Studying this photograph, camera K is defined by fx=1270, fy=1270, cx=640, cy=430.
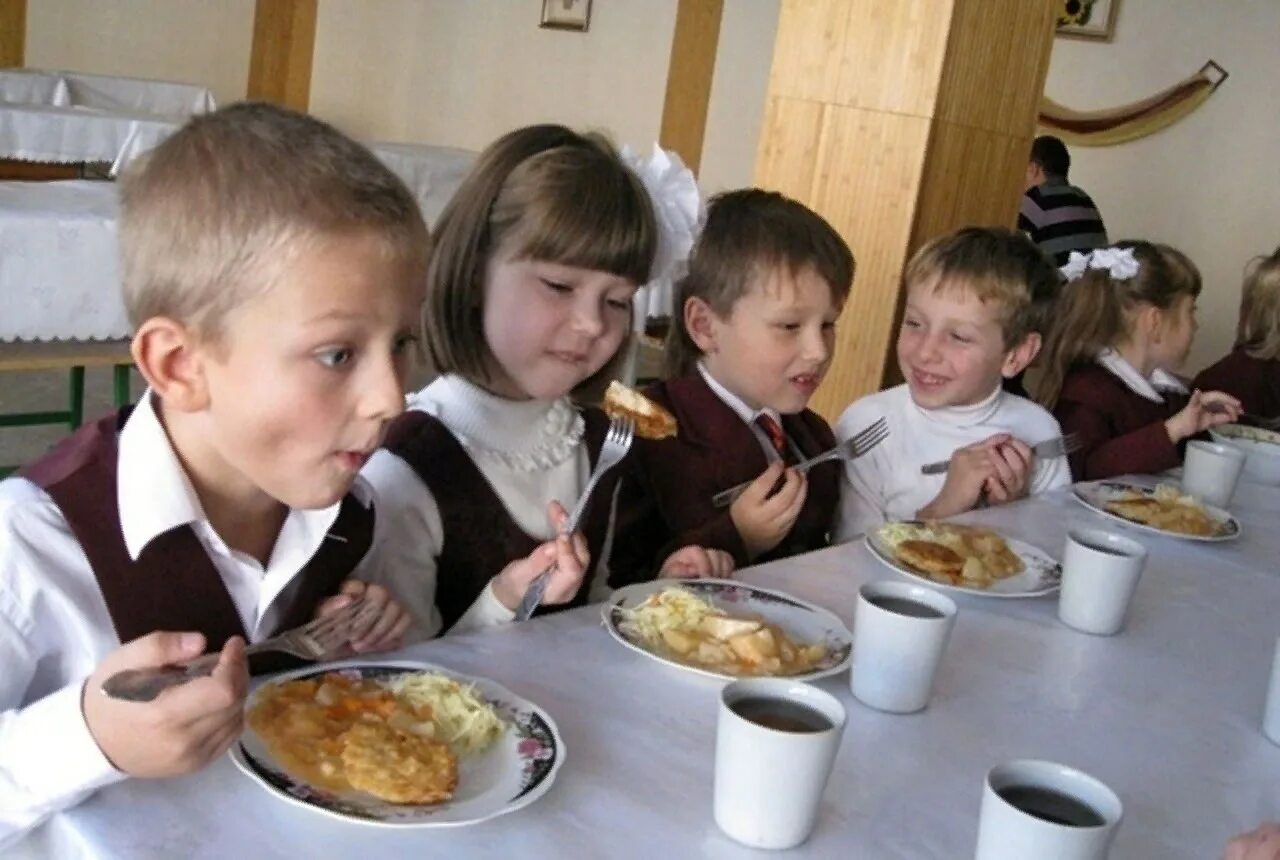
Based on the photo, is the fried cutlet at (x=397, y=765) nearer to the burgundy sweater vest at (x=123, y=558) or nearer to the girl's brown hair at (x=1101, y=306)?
the burgundy sweater vest at (x=123, y=558)

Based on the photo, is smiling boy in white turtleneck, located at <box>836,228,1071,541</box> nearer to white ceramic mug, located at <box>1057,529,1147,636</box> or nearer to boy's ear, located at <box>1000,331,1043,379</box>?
boy's ear, located at <box>1000,331,1043,379</box>

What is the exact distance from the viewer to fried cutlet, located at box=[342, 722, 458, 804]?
828mm

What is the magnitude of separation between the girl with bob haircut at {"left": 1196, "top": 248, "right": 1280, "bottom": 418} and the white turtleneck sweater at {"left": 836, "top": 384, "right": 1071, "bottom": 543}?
52.1 inches

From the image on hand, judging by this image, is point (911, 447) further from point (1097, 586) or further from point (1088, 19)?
point (1088, 19)

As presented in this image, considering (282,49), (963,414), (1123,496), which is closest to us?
(1123,496)

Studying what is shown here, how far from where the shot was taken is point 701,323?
2.01 m

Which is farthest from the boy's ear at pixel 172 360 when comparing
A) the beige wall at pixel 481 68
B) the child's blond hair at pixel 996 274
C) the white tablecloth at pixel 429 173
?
the beige wall at pixel 481 68

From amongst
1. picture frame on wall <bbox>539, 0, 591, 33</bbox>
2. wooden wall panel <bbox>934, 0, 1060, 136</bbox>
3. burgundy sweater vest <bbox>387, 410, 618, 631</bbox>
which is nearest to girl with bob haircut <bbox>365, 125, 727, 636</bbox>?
burgundy sweater vest <bbox>387, 410, 618, 631</bbox>

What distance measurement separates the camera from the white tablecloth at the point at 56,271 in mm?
2967

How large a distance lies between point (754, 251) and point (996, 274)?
1.76ft

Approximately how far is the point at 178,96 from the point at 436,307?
23.1 ft

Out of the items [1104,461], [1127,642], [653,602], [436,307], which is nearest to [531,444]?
[436,307]

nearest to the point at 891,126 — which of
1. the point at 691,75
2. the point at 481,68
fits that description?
the point at 691,75

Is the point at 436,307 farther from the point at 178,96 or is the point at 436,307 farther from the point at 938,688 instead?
the point at 178,96
